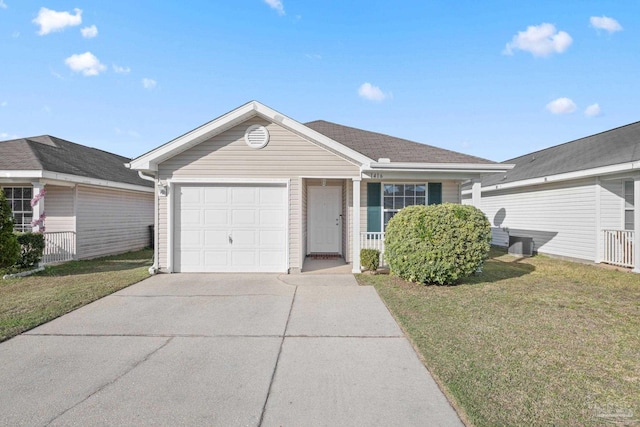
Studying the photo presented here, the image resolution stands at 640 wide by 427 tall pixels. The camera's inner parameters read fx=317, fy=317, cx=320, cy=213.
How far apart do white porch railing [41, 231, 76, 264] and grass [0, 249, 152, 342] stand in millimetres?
486

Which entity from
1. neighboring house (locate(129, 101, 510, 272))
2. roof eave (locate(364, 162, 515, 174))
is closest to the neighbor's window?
neighboring house (locate(129, 101, 510, 272))

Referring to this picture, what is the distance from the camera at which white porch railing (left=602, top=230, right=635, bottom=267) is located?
867cm

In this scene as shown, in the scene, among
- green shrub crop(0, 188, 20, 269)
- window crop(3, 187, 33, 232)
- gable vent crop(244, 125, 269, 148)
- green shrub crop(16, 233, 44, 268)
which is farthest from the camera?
window crop(3, 187, 33, 232)

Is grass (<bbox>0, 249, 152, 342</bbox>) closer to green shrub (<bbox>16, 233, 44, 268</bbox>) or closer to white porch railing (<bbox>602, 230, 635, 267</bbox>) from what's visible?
green shrub (<bbox>16, 233, 44, 268</bbox>)

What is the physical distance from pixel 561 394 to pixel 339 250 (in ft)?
27.9

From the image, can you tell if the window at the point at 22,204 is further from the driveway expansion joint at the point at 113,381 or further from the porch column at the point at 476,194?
the porch column at the point at 476,194

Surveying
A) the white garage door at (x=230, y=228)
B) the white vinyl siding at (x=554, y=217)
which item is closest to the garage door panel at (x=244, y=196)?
the white garage door at (x=230, y=228)

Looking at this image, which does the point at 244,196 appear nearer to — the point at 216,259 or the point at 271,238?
the point at 271,238

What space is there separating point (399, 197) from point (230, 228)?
16.0 feet

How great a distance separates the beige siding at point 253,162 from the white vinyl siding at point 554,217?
8396 millimetres

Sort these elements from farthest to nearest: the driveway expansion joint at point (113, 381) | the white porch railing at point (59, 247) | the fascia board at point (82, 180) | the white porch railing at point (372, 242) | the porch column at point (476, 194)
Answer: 1. the white porch railing at point (59, 247)
2. the fascia board at point (82, 180)
3. the white porch railing at point (372, 242)
4. the porch column at point (476, 194)
5. the driveway expansion joint at point (113, 381)

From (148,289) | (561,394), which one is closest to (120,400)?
(561,394)

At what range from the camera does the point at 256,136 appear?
816cm

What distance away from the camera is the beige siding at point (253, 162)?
322 inches
